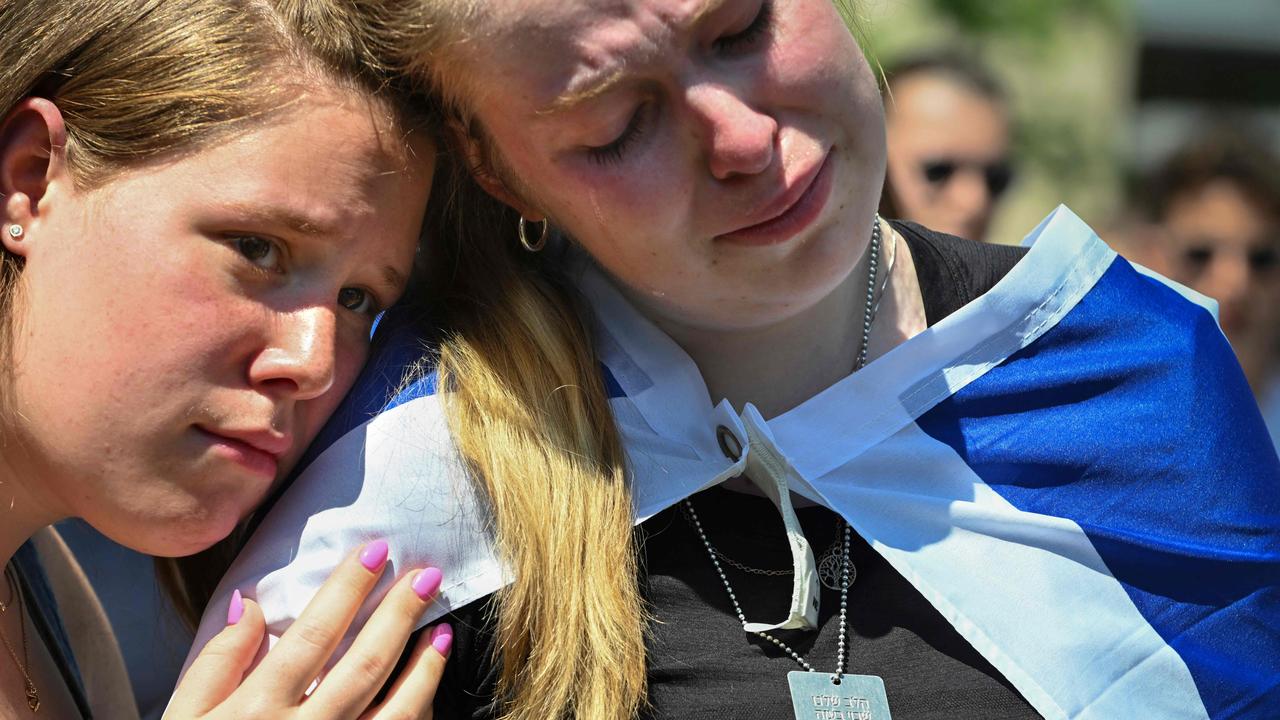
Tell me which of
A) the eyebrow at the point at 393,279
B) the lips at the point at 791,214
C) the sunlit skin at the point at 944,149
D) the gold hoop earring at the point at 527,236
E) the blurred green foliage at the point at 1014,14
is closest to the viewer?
the lips at the point at 791,214

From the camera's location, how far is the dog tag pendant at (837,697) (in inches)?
69.4

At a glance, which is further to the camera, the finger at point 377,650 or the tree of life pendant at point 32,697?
the tree of life pendant at point 32,697

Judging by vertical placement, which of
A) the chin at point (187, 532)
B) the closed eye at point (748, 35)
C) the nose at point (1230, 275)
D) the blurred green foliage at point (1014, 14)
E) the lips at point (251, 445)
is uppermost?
the closed eye at point (748, 35)

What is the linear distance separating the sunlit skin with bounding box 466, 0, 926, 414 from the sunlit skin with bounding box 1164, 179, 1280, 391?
2.40 meters

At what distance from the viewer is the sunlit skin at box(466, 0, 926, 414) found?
67.9 inches

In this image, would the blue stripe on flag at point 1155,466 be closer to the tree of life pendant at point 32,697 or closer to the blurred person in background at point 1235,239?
the tree of life pendant at point 32,697

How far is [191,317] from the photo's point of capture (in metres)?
1.69

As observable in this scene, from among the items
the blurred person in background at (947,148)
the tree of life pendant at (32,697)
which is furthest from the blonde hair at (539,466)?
the blurred person in background at (947,148)

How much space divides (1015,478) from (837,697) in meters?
0.41

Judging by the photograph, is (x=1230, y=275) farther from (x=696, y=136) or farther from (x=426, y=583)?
(x=426, y=583)

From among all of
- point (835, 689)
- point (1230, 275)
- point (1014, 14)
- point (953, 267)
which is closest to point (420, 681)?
point (835, 689)

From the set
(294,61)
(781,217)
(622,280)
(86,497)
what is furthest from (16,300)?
(781,217)

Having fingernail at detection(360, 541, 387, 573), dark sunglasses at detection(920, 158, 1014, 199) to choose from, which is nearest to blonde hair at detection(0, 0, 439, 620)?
fingernail at detection(360, 541, 387, 573)

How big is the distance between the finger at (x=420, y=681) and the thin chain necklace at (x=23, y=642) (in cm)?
60
